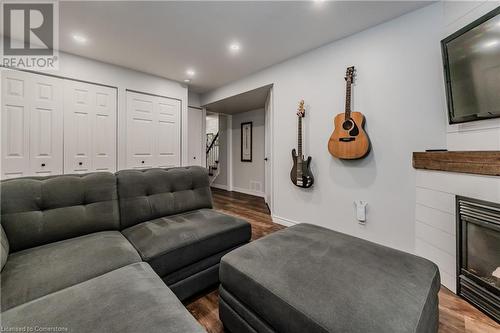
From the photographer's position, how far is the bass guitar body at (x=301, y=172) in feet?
8.99

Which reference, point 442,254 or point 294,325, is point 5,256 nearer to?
point 294,325

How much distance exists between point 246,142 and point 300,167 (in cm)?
292

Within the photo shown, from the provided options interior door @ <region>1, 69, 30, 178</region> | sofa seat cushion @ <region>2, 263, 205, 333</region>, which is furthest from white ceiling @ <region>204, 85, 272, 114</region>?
sofa seat cushion @ <region>2, 263, 205, 333</region>

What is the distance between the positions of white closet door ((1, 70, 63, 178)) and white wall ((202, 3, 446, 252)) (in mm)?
3331

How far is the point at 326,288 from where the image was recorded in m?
0.88

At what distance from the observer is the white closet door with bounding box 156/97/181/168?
3.89m

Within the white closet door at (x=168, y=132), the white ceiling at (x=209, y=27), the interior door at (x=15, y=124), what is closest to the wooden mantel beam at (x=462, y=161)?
the white ceiling at (x=209, y=27)

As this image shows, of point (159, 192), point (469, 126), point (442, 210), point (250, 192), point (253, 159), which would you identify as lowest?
point (250, 192)

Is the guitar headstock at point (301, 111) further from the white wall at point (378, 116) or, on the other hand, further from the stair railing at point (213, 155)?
the stair railing at point (213, 155)

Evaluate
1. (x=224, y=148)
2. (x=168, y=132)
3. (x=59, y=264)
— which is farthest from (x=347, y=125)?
(x=224, y=148)

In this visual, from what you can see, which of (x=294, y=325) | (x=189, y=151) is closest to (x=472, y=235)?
(x=294, y=325)

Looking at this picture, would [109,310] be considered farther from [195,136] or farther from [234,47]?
[195,136]

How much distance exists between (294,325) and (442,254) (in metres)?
1.70

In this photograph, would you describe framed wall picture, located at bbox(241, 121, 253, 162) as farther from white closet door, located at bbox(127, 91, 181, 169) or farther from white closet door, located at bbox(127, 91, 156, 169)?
white closet door, located at bbox(127, 91, 156, 169)
